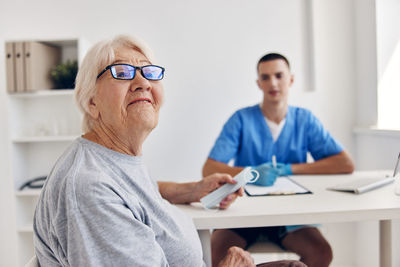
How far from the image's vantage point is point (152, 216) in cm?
85

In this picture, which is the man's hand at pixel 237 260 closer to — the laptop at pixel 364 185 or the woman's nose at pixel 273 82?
the laptop at pixel 364 185

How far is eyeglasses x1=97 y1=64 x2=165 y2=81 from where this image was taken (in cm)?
90

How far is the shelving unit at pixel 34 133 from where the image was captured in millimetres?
2547

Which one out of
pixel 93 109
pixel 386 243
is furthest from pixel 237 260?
pixel 386 243

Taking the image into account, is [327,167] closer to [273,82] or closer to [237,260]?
[273,82]

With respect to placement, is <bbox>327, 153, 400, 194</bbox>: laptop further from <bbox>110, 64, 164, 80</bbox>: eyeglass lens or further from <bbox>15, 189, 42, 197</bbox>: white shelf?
<bbox>15, 189, 42, 197</bbox>: white shelf

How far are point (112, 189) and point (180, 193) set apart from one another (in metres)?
0.56

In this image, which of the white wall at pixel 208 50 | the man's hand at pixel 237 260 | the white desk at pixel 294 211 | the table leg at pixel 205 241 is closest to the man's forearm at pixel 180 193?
the white desk at pixel 294 211

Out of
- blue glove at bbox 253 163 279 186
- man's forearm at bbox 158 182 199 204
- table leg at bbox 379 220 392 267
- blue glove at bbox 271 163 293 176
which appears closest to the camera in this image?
man's forearm at bbox 158 182 199 204

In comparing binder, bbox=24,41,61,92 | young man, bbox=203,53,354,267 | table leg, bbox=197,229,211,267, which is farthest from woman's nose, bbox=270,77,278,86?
binder, bbox=24,41,61,92

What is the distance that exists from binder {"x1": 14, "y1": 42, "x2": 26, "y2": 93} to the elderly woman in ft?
5.74

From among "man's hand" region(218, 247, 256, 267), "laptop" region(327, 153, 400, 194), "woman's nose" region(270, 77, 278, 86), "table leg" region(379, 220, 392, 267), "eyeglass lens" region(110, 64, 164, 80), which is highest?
"woman's nose" region(270, 77, 278, 86)

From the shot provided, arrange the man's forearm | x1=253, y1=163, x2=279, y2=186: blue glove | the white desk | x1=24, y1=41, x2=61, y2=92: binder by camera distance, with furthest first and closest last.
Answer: x1=24, y1=41, x2=61, y2=92: binder < x1=253, y1=163, x2=279, y2=186: blue glove < the man's forearm < the white desk

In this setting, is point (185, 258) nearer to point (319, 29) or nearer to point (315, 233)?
point (315, 233)
